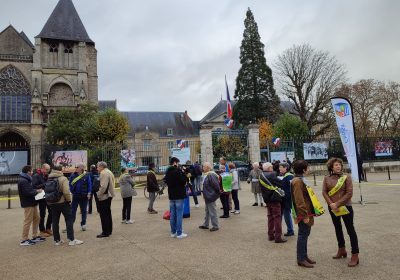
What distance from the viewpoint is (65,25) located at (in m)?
40.5

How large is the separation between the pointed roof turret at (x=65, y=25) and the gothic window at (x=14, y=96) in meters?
5.81

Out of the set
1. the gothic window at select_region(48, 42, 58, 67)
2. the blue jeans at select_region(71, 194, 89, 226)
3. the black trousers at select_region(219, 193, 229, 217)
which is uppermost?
→ the gothic window at select_region(48, 42, 58, 67)

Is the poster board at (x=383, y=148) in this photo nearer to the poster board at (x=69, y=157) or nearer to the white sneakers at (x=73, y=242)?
the poster board at (x=69, y=157)

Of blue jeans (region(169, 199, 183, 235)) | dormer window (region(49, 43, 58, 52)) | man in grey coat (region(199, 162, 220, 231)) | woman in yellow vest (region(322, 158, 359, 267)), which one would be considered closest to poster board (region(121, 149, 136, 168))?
man in grey coat (region(199, 162, 220, 231))

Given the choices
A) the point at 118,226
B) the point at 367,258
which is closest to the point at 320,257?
the point at 367,258

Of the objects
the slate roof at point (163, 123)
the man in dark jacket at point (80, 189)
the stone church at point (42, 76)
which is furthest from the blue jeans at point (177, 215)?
the slate roof at point (163, 123)

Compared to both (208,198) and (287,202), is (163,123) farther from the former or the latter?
(287,202)

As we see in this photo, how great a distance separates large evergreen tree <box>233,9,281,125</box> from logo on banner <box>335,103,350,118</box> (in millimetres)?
29325

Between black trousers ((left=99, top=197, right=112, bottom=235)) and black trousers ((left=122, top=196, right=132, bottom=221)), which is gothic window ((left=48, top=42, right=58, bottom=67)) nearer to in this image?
black trousers ((left=122, top=196, right=132, bottom=221))

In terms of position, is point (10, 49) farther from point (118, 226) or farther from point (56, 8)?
point (118, 226)

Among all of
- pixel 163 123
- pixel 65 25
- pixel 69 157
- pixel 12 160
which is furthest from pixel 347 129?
pixel 163 123

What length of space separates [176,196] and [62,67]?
1518 inches

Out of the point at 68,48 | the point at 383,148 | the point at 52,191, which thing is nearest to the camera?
the point at 52,191

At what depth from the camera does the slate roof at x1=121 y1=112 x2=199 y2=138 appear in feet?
170
